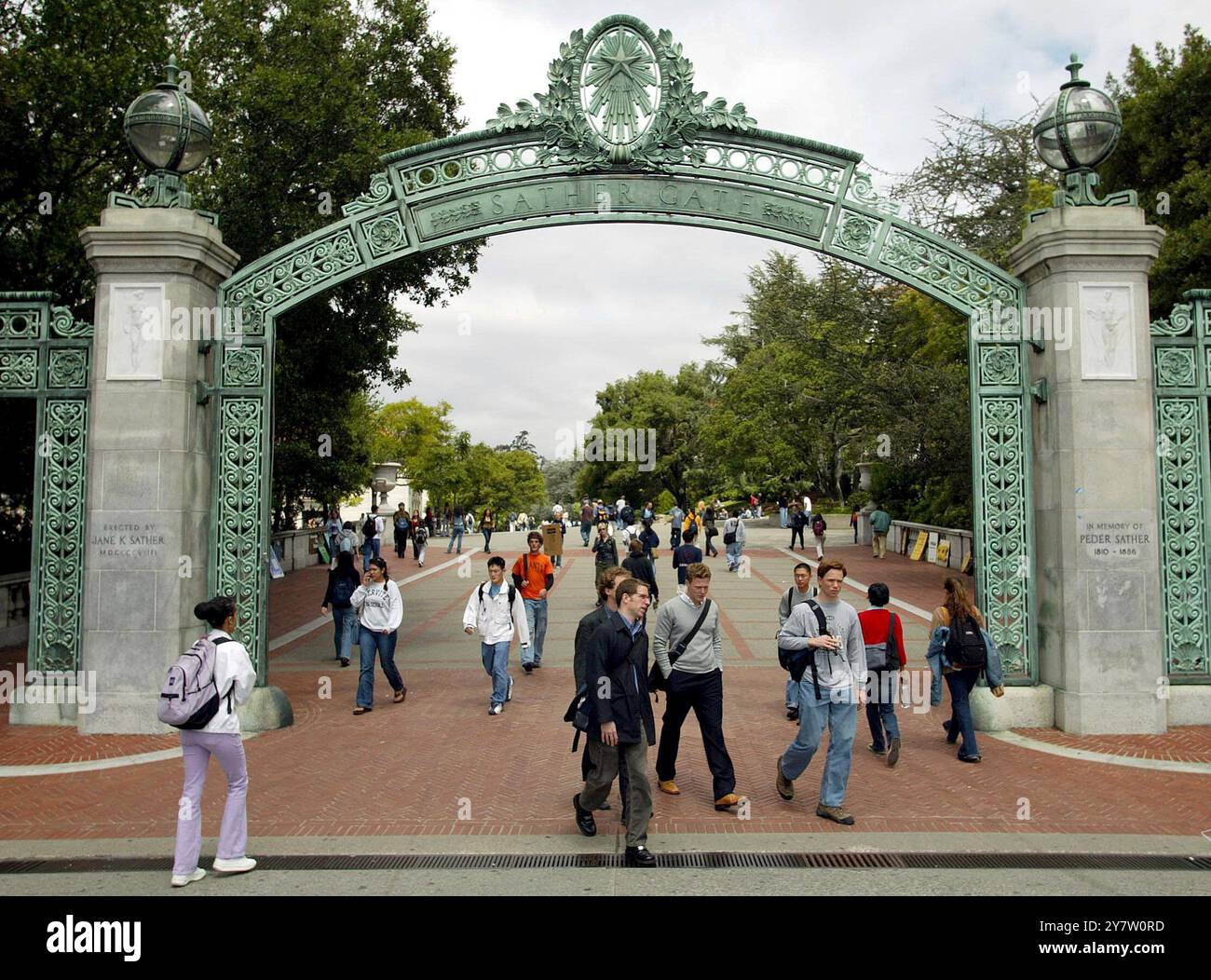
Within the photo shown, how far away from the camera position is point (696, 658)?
6.50 metres

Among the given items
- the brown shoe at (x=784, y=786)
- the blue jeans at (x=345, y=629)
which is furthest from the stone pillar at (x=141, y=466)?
the brown shoe at (x=784, y=786)

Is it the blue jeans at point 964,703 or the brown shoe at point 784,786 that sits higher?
the blue jeans at point 964,703

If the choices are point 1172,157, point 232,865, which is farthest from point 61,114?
point 1172,157

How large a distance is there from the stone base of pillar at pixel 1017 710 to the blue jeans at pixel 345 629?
777 centimetres

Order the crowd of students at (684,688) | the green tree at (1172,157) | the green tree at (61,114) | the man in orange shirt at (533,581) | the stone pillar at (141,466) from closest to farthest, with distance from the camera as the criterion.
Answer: the crowd of students at (684,688)
the stone pillar at (141,466)
the man in orange shirt at (533,581)
the green tree at (61,114)
the green tree at (1172,157)

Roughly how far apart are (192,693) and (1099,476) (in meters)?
7.86

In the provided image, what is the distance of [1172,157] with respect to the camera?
1680 centimetres

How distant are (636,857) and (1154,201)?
16.1 meters

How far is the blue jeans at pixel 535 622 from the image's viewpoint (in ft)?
38.5

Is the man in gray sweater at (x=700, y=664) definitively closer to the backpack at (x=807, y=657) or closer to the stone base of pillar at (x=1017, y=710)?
the backpack at (x=807, y=657)

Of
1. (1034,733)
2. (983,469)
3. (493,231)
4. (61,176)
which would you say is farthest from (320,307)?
(1034,733)

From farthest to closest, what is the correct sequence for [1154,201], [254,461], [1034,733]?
[1154,201]
[254,461]
[1034,733]

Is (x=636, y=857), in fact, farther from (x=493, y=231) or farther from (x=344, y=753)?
(x=493, y=231)

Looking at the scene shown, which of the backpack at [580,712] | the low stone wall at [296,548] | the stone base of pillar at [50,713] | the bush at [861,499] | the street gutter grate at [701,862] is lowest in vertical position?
the street gutter grate at [701,862]
